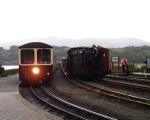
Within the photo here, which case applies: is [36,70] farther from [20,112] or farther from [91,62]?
[20,112]

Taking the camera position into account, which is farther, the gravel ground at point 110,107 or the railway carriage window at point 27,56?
the railway carriage window at point 27,56

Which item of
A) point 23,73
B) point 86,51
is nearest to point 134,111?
point 23,73

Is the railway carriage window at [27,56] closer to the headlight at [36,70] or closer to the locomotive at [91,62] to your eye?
the headlight at [36,70]

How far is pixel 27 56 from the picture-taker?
27578 millimetres

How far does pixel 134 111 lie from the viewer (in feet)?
48.9

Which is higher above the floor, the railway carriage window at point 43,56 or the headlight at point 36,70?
the railway carriage window at point 43,56

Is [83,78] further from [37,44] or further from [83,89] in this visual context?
[83,89]

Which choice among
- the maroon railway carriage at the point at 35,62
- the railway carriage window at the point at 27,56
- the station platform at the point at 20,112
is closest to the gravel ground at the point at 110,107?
the station platform at the point at 20,112

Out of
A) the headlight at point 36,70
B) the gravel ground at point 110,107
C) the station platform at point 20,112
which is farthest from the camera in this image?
the headlight at point 36,70

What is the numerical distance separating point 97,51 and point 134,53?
261 ft

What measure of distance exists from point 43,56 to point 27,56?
1.04 m

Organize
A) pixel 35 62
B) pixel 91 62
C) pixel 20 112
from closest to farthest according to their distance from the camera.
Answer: pixel 20 112 → pixel 35 62 → pixel 91 62

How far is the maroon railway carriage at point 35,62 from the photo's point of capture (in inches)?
1072

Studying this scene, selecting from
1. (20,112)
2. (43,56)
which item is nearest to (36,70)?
(43,56)
